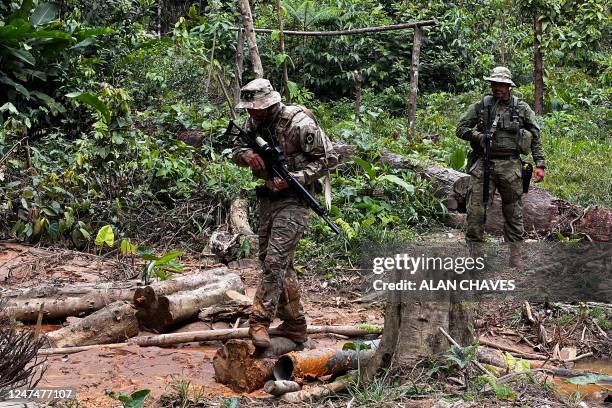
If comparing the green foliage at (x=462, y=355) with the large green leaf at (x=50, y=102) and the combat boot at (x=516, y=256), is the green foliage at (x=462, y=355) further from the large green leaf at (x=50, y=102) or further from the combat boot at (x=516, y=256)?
Answer: the large green leaf at (x=50, y=102)

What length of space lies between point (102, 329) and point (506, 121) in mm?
4412

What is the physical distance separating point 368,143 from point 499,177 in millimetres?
3095

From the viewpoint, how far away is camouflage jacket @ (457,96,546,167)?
305 inches

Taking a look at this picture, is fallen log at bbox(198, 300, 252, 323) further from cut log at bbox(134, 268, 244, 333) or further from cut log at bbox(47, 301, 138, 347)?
cut log at bbox(47, 301, 138, 347)

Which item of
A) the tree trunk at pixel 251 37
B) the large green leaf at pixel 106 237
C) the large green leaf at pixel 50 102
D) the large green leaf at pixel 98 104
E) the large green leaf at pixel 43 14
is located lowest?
the large green leaf at pixel 106 237

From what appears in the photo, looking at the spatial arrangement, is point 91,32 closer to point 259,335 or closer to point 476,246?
point 476,246

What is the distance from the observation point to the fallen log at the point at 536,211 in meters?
8.88

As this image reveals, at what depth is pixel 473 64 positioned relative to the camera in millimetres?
15438

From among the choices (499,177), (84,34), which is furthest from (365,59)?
(499,177)

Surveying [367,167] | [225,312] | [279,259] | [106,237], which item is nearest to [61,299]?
[106,237]

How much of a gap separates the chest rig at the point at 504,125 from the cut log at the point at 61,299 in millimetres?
3877

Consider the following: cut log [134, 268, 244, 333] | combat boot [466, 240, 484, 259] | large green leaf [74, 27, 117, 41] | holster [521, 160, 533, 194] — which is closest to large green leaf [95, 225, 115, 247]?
cut log [134, 268, 244, 333]

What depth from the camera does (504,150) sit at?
7.79m

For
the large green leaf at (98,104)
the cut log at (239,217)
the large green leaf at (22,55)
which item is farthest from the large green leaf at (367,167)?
the large green leaf at (22,55)
